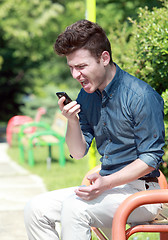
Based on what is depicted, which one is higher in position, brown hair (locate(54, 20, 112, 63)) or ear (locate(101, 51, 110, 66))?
brown hair (locate(54, 20, 112, 63))

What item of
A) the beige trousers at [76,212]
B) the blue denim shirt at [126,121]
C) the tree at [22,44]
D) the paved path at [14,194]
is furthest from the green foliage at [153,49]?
the tree at [22,44]

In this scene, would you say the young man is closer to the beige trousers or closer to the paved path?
the beige trousers

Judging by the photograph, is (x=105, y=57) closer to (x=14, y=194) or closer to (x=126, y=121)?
(x=126, y=121)

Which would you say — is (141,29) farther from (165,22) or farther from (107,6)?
(107,6)

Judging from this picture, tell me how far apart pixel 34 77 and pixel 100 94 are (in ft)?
67.8

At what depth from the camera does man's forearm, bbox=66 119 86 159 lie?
2793mm

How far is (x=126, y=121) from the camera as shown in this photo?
105 inches

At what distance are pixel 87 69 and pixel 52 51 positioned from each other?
17426 millimetres

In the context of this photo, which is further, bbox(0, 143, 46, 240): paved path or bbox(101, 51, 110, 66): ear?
bbox(0, 143, 46, 240): paved path

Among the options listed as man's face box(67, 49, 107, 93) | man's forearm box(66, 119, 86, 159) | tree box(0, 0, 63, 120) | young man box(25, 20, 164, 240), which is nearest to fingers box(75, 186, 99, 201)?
young man box(25, 20, 164, 240)

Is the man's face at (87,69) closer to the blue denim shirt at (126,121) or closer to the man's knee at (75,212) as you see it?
the blue denim shirt at (126,121)

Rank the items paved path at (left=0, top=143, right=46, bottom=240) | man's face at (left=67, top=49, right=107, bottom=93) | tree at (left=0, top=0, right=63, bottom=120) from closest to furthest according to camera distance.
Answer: man's face at (left=67, top=49, right=107, bottom=93)
paved path at (left=0, top=143, right=46, bottom=240)
tree at (left=0, top=0, right=63, bottom=120)

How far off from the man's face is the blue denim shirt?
3.4 inches

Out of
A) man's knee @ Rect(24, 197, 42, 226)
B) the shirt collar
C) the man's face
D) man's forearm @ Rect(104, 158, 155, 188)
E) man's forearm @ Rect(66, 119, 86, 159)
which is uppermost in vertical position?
the man's face
